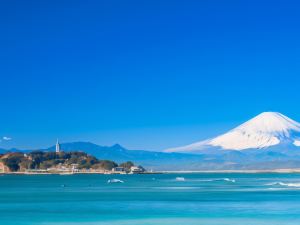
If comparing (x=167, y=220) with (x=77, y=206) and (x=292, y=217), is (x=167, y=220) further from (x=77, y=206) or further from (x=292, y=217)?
(x=77, y=206)

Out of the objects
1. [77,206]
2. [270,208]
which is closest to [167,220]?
[270,208]

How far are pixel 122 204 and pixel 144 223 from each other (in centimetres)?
2594

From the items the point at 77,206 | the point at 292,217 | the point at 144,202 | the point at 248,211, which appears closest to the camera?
the point at 292,217

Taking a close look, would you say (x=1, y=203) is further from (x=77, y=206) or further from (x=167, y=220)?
(x=167, y=220)

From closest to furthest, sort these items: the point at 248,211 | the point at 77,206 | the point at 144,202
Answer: the point at 248,211, the point at 77,206, the point at 144,202

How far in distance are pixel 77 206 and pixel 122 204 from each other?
653 centimetres

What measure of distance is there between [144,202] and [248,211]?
20051 mm

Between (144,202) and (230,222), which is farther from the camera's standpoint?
(144,202)

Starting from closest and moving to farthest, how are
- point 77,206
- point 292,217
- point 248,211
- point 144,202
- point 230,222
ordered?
point 230,222
point 292,217
point 248,211
point 77,206
point 144,202

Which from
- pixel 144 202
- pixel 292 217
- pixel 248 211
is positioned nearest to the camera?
pixel 292 217

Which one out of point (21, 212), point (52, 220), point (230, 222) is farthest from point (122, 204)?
point (230, 222)

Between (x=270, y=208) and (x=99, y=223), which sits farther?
(x=270, y=208)

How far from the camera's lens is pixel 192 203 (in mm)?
91188

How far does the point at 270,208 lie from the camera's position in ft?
264
